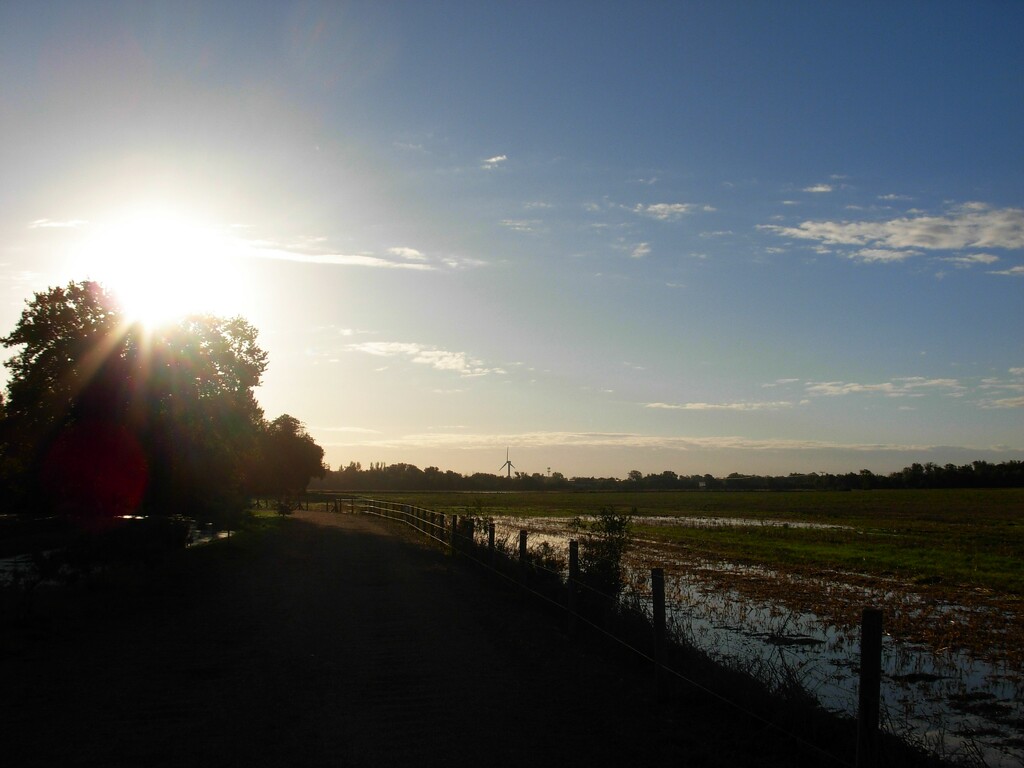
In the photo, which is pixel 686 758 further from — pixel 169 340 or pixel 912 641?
pixel 169 340

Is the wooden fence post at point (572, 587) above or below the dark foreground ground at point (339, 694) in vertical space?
above

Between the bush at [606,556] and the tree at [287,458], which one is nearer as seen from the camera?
the bush at [606,556]

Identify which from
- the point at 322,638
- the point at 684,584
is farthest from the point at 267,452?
the point at 322,638

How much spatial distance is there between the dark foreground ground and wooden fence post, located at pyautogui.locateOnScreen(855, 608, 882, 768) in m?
1.13

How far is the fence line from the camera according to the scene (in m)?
4.89

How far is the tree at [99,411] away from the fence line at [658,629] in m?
8.77

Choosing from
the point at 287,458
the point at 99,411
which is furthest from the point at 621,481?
the point at 99,411

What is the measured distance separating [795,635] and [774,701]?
256 inches

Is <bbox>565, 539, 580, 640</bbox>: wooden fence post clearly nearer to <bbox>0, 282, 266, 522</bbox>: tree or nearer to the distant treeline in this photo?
<bbox>0, 282, 266, 522</bbox>: tree

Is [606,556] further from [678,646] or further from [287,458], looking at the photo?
[287,458]

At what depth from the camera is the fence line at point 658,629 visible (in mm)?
4895

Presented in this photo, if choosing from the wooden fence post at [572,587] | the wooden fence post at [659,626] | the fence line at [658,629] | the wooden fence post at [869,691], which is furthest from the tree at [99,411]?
the wooden fence post at [869,691]

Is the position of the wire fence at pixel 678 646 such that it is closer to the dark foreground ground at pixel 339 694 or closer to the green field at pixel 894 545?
the dark foreground ground at pixel 339 694

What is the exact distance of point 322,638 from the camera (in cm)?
1048
